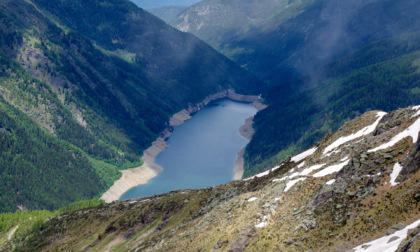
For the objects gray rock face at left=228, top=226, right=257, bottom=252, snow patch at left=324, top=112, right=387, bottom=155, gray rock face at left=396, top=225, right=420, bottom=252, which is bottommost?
gray rock face at left=228, top=226, right=257, bottom=252

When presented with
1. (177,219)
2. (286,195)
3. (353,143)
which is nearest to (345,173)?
(286,195)

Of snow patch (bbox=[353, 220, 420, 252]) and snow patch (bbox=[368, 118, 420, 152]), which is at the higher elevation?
snow patch (bbox=[368, 118, 420, 152])

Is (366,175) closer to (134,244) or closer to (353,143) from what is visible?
(353,143)

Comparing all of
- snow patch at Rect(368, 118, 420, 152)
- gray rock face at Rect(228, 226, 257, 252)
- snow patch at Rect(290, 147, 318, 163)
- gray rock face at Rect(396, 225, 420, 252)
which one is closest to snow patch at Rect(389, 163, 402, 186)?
snow patch at Rect(368, 118, 420, 152)

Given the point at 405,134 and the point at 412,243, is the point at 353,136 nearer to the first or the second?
the point at 405,134

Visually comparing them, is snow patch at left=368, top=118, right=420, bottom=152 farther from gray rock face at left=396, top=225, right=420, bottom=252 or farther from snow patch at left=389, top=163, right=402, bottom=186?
gray rock face at left=396, top=225, right=420, bottom=252

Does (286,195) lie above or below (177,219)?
above

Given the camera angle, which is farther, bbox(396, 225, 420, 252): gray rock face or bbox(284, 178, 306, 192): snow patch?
bbox(284, 178, 306, 192): snow patch
